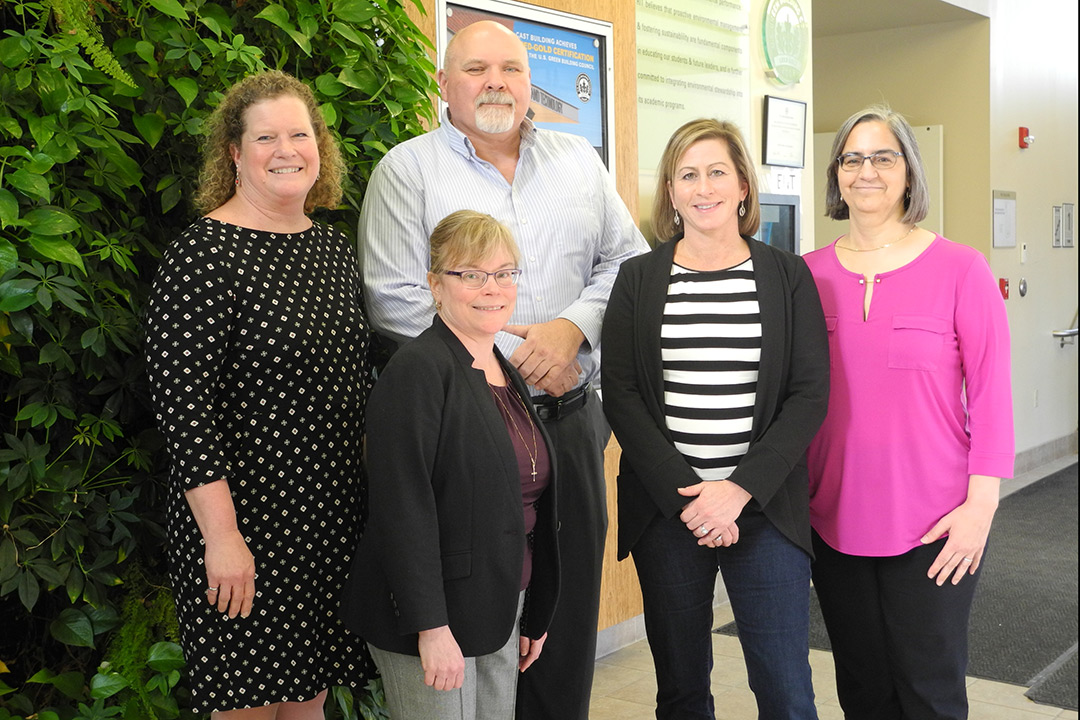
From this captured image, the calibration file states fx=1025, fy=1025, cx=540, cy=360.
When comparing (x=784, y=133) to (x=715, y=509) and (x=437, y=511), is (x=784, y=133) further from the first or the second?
(x=437, y=511)

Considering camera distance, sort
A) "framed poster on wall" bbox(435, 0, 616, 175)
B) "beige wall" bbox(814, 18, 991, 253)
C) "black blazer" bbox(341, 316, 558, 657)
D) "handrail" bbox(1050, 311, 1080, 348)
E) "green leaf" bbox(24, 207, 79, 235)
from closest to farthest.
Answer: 1. "black blazer" bbox(341, 316, 558, 657)
2. "green leaf" bbox(24, 207, 79, 235)
3. "framed poster on wall" bbox(435, 0, 616, 175)
4. "beige wall" bbox(814, 18, 991, 253)
5. "handrail" bbox(1050, 311, 1080, 348)

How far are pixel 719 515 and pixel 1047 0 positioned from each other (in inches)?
273

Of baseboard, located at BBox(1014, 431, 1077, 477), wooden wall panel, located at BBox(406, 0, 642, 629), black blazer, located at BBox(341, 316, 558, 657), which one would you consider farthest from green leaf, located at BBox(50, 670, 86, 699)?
baseboard, located at BBox(1014, 431, 1077, 477)

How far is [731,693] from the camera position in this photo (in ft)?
11.0

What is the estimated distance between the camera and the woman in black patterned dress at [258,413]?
1785 millimetres

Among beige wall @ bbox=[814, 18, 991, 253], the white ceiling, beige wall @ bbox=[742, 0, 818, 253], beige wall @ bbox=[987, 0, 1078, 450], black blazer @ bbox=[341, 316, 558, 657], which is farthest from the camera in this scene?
beige wall @ bbox=[987, 0, 1078, 450]

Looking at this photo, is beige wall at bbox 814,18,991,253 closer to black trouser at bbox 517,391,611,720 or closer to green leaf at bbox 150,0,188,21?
black trouser at bbox 517,391,611,720

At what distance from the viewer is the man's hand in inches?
80.8

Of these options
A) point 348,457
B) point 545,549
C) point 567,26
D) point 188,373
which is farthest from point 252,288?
point 567,26

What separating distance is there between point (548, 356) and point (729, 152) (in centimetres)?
55

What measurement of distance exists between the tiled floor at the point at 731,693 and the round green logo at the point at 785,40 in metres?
2.57

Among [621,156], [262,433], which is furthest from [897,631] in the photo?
[621,156]

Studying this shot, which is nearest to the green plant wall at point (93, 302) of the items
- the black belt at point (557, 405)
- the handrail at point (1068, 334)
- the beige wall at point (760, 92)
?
the black belt at point (557, 405)

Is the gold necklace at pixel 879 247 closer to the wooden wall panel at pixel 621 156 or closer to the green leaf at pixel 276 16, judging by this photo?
the green leaf at pixel 276 16
